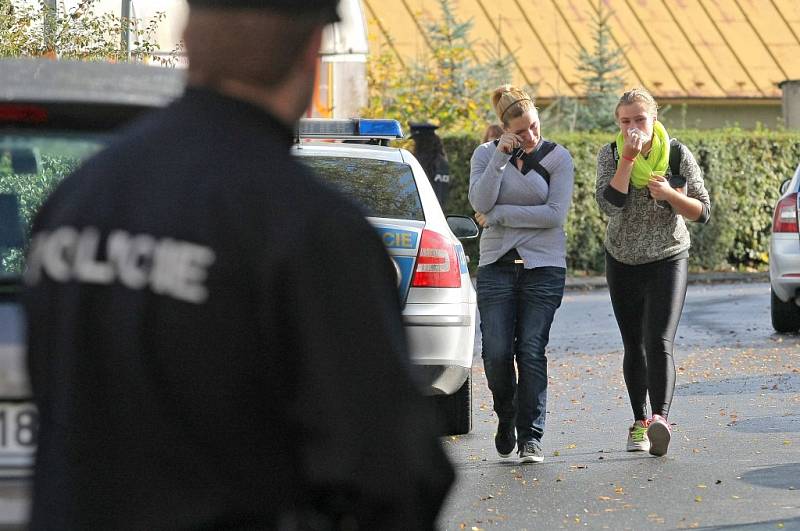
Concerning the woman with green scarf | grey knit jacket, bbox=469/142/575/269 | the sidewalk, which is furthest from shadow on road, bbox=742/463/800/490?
the sidewalk

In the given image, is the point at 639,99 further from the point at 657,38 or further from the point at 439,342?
the point at 657,38

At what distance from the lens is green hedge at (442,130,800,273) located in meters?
21.4

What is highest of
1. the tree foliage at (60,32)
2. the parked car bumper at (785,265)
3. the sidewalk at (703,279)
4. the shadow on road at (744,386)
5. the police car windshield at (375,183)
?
A: the tree foliage at (60,32)

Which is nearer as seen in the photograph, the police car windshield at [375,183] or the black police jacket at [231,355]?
the black police jacket at [231,355]

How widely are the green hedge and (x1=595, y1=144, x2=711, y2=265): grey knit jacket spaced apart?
13.6m

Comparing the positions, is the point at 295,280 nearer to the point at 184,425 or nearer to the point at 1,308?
the point at 184,425

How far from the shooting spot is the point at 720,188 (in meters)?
22.2

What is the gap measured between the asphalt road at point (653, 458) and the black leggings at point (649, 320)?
13.1 inches

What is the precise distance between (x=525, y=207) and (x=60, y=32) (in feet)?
15.8

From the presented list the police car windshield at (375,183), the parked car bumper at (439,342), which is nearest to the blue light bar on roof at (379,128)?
the police car windshield at (375,183)

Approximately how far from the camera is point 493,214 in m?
7.40

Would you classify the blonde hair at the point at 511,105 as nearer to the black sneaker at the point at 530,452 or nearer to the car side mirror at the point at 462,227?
A: the car side mirror at the point at 462,227

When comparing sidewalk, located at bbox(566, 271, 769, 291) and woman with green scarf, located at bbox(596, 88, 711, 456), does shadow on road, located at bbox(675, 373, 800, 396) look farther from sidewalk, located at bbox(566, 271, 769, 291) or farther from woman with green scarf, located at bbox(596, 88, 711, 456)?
sidewalk, located at bbox(566, 271, 769, 291)

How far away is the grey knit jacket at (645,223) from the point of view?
24.4ft
